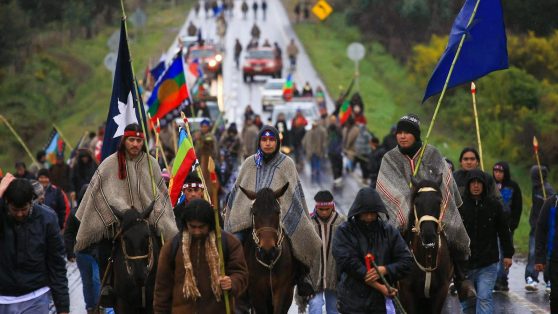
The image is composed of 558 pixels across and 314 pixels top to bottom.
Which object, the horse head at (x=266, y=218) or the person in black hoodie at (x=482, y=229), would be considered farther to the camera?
the person in black hoodie at (x=482, y=229)

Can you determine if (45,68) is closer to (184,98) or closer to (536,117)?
(536,117)

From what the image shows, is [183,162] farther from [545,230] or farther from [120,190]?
[545,230]

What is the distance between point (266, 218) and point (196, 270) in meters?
2.57

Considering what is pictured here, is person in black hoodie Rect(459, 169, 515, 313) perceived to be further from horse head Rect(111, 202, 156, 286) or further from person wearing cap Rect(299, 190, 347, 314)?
horse head Rect(111, 202, 156, 286)

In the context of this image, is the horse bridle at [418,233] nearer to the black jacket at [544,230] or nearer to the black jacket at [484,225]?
the black jacket at [484,225]

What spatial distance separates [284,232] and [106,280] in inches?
72.0

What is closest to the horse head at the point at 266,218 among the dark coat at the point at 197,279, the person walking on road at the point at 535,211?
the dark coat at the point at 197,279

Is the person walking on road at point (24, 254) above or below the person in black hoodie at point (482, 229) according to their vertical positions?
above

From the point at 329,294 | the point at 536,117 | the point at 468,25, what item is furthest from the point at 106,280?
the point at 536,117

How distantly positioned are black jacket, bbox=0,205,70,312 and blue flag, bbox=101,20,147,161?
3.74 m

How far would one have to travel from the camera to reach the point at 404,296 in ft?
44.9

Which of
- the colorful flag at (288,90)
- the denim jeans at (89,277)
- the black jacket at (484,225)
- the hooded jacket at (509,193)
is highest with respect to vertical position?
the black jacket at (484,225)

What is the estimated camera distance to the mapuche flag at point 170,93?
2225 centimetres

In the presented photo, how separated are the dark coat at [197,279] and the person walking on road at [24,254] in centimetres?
125
